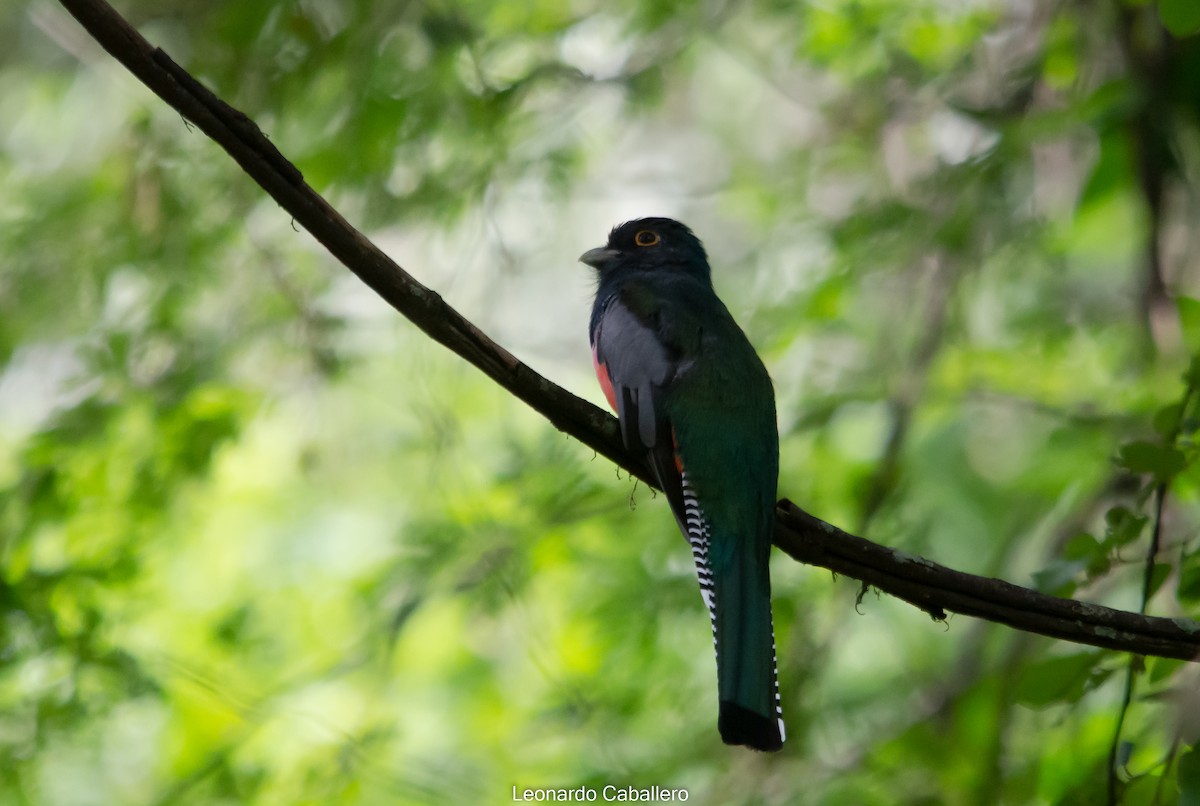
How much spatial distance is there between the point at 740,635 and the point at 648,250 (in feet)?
7.41

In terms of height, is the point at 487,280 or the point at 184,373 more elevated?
the point at 487,280

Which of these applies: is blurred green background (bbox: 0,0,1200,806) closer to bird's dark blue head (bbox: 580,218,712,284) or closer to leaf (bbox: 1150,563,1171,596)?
bird's dark blue head (bbox: 580,218,712,284)

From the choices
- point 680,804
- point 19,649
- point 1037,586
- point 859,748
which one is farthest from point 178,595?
point 1037,586

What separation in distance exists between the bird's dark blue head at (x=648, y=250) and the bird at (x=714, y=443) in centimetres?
44

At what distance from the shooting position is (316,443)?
535 cm

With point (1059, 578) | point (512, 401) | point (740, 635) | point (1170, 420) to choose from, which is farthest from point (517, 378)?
point (512, 401)

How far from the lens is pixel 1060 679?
2.59 meters

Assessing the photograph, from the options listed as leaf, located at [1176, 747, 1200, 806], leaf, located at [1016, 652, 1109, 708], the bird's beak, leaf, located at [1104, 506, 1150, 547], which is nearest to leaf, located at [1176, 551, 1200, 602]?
leaf, located at [1104, 506, 1150, 547]

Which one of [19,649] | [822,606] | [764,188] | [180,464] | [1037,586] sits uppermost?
[764,188]

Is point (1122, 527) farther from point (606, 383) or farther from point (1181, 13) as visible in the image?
point (606, 383)

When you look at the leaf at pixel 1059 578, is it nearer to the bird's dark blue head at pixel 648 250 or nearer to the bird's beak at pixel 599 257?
the bird's dark blue head at pixel 648 250

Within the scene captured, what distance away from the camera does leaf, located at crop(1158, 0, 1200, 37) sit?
245 cm

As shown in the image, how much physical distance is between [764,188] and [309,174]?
316 cm

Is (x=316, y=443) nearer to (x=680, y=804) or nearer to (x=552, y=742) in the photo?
(x=552, y=742)
